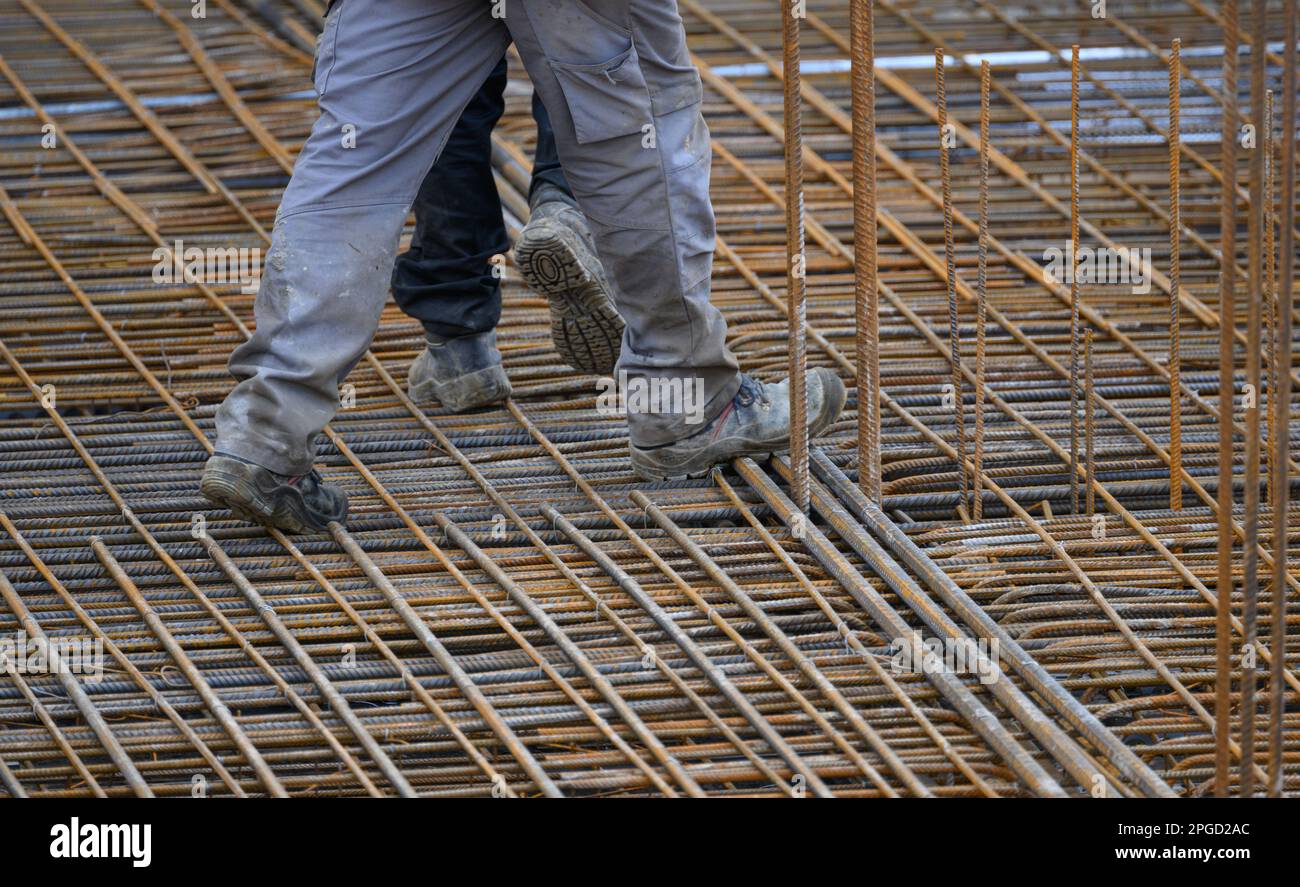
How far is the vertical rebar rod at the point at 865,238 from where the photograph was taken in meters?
1.86

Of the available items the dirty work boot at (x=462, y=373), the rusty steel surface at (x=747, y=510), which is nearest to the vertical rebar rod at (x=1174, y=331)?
the rusty steel surface at (x=747, y=510)

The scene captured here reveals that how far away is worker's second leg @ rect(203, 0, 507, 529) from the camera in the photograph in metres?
1.84

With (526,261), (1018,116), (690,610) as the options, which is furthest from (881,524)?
(1018,116)

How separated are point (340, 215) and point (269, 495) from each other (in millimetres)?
323

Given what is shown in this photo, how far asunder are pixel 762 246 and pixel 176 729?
133 cm

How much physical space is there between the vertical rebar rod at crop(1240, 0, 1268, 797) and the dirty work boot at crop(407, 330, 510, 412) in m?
1.07

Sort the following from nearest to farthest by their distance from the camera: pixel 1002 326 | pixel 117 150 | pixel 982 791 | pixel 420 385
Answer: pixel 982 791, pixel 420 385, pixel 1002 326, pixel 117 150

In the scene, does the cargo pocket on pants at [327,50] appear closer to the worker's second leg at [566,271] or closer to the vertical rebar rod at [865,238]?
the worker's second leg at [566,271]

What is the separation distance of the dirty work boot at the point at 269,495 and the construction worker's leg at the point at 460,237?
0.35 meters

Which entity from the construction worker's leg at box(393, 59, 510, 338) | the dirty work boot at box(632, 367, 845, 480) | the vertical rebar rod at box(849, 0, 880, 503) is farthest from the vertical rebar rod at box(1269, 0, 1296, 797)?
the construction worker's leg at box(393, 59, 510, 338)

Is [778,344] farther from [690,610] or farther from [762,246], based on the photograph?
[690,610]

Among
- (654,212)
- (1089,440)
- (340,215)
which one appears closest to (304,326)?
(340,215)
